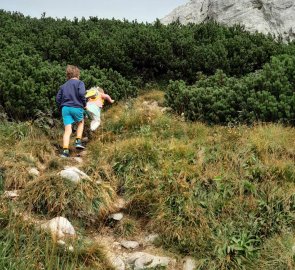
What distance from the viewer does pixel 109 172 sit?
24.6 feet

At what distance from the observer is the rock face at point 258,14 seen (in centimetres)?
1449

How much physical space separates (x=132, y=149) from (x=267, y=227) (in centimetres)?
263

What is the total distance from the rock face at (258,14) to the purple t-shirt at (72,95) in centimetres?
733

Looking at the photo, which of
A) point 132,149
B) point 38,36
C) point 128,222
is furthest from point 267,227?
point 38,36

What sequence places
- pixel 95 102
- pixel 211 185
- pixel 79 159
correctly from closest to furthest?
1. pixel 211 185
2. pixel 79 159
3. pixel 95 102

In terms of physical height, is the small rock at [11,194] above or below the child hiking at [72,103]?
below

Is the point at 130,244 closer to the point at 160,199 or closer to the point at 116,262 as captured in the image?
the point at 116,262

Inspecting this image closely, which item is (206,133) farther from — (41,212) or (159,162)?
(41,212)

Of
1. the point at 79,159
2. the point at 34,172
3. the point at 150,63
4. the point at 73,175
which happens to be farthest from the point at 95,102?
the point at 150,63

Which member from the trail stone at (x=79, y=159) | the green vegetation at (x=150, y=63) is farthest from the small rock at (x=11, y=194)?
the green vegetation at (x=150, y=63)

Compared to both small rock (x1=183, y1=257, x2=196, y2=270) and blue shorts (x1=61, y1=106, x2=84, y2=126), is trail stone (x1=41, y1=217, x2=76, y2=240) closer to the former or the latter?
small rock (x1=183, y1=257, x2=196, y2=270)

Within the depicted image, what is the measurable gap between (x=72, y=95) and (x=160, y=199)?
3.31 m

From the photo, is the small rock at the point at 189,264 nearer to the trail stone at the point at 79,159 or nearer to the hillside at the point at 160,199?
the hillside at the point at 160,199

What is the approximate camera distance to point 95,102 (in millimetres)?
9883
